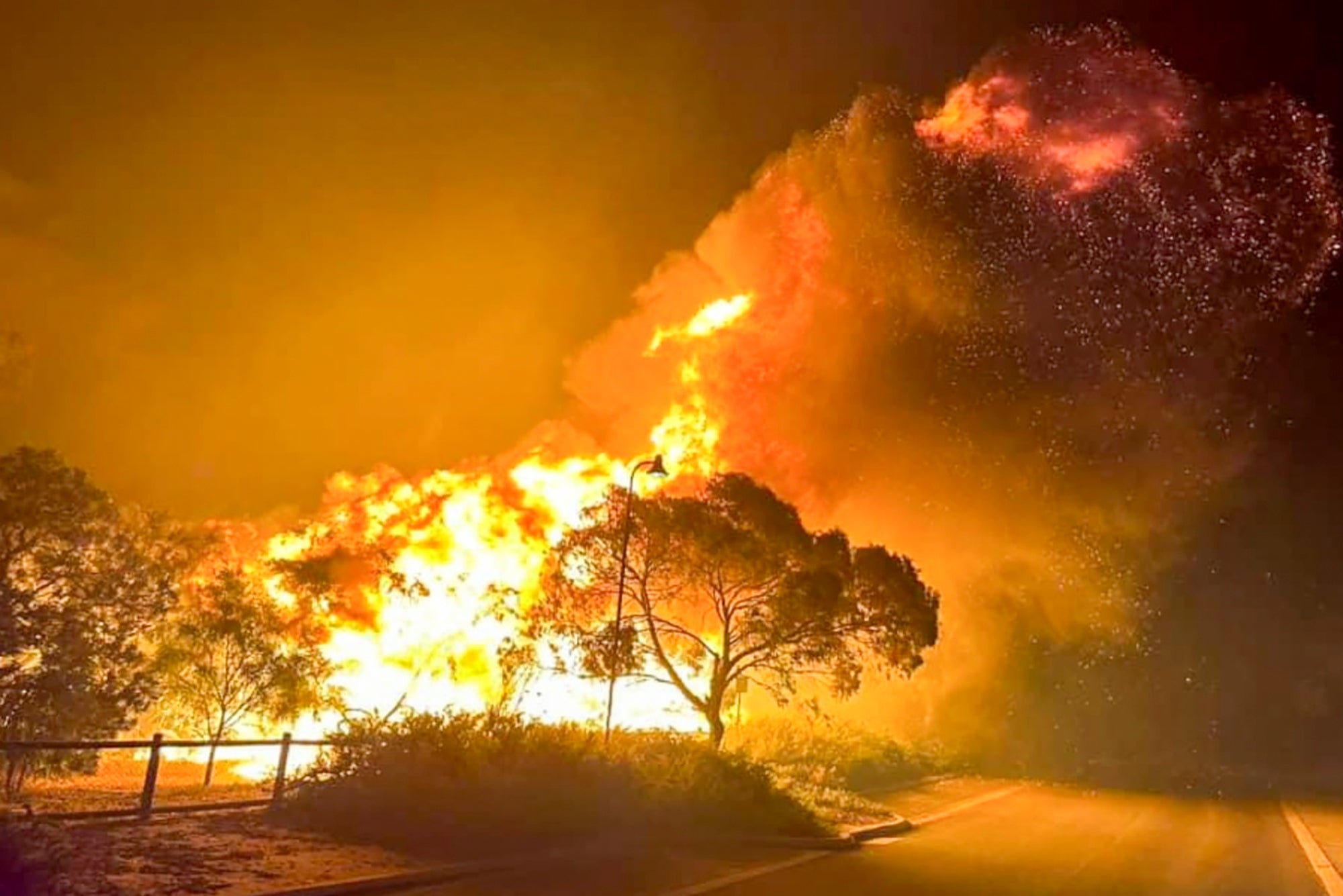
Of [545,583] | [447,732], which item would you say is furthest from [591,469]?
[447,732]

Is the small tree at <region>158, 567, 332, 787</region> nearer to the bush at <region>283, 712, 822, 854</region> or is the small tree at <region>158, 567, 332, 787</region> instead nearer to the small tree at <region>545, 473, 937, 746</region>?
the small tree at <region>545, 473, 937, 746</region>

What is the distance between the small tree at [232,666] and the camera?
26250 millimetres

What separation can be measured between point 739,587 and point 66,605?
15595 millimetres

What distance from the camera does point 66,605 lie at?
21938mm

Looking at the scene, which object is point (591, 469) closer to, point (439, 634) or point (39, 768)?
point (439, 634)

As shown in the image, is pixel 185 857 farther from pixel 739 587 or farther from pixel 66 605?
pixel 739 587

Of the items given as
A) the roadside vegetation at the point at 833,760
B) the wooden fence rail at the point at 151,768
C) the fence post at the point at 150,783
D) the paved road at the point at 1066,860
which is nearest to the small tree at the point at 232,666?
the wooden fence rail at the point at 151,768

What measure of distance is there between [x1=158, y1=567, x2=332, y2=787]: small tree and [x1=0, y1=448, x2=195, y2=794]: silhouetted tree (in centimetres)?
168

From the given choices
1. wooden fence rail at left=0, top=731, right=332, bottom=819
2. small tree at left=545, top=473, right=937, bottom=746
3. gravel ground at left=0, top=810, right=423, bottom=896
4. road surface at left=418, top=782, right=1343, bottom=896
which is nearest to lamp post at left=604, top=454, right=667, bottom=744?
small tree at left=545, top=473, right=937, bottom=746

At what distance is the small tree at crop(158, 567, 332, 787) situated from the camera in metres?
26.2

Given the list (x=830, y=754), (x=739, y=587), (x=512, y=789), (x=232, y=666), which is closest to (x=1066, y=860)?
(x=512, y=789)

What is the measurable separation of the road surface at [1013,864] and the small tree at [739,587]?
4.83 metres

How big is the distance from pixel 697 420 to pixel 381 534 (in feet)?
39.1

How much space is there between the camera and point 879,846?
19.8 metres
